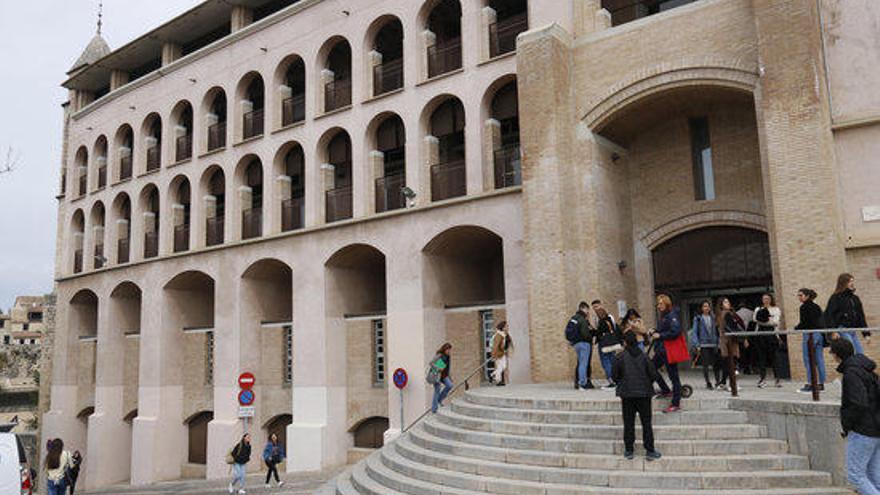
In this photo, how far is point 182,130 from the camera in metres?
28.0

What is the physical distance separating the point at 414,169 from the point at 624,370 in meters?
12.2

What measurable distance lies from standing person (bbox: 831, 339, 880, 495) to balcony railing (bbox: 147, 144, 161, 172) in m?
26.6

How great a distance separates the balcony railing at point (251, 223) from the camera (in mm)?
23984

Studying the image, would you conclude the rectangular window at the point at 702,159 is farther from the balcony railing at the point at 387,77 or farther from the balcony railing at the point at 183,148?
the balcony railing at the point at 183,148

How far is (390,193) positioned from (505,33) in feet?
18.0

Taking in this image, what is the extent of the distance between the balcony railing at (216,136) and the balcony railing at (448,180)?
9892mm

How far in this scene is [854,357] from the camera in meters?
7.05

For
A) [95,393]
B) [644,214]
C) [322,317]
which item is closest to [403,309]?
[322,317]

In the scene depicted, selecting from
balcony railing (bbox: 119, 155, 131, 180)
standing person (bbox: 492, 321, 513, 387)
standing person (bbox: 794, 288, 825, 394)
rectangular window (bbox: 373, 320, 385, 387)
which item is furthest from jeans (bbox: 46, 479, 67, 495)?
balcony railing (bbox: 119, 155, 131, 180)

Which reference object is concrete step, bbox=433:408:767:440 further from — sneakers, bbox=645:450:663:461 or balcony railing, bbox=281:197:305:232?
balcony railing, bbox=281:197:305:232

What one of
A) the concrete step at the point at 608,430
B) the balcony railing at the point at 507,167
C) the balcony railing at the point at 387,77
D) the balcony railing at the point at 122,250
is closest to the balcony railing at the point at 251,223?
the balcony railing at the point at 387,77

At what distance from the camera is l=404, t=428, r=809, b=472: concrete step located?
28.8ft

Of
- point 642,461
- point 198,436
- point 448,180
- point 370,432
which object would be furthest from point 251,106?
point 642,461

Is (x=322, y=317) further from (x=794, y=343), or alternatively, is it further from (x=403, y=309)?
(x=794, y=343)
